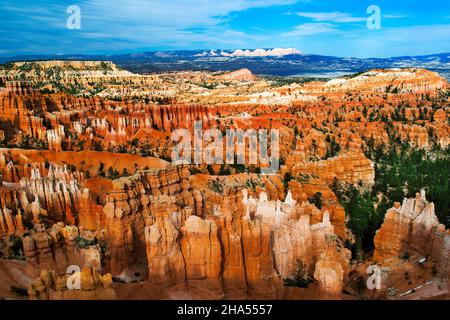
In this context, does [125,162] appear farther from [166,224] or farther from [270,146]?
[166,224]

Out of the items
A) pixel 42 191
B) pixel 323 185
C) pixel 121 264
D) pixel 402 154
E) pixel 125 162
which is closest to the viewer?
pixel 121 264

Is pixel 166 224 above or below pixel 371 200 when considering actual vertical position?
above
